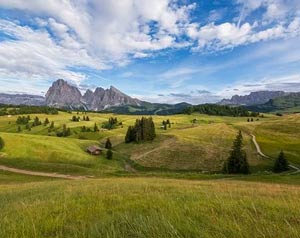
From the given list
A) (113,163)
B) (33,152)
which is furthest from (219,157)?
(33,152)

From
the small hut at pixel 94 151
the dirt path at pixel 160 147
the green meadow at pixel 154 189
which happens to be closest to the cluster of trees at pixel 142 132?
the green meadow at pixel 154 189

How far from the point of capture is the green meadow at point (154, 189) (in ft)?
20.9

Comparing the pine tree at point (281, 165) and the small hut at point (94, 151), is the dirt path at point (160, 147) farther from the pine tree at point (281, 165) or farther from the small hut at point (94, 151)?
the pine tree at point (281, 165)

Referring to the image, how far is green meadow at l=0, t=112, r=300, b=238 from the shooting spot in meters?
6.37

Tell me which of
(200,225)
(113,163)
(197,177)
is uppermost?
(200,225)

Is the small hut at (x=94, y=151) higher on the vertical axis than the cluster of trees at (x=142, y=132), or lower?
lower

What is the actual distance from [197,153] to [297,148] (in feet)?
115

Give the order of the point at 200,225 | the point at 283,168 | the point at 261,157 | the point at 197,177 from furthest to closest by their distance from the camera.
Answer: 1. the point at 261,157
2. the point at 283,168
3. the point at 197,177
4. the point at 200,225

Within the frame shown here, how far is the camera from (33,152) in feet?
346

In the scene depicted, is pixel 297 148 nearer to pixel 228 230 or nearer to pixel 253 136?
pixel 253 136

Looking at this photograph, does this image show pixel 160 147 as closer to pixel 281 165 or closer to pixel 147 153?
pixel 147 153

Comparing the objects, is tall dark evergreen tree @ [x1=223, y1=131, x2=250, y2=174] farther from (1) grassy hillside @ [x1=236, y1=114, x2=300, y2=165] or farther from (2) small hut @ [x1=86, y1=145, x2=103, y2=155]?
(2) small hut @ [x1=86, y1=145, x2=103, y2=155]

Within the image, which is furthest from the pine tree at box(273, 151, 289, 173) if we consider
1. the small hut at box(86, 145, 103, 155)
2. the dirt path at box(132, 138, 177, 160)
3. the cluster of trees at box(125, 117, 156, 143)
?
the cluster of trees at box(125, 117, 156, 143)

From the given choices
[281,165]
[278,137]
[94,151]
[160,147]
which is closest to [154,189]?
[281,165]
